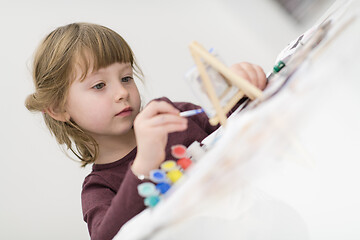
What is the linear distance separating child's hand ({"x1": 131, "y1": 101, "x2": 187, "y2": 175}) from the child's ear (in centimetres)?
34

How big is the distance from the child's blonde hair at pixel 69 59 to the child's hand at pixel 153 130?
0.85 feet

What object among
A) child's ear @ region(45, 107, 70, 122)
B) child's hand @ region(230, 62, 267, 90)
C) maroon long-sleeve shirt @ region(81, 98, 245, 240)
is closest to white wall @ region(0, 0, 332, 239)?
child's ear @ region(45, 107, 70, 122)

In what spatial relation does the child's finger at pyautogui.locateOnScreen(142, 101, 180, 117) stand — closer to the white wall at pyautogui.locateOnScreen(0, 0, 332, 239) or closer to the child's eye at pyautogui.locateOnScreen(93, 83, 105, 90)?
the child's eye at pyautogui.locateOnScreen(93, 83, 105, 90)

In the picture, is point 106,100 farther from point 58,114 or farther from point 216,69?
point 216,69

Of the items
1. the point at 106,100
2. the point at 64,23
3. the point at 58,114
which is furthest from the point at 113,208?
the point at 64,23

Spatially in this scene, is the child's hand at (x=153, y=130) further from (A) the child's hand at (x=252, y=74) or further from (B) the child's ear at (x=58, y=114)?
(B) the child's ear at (x=58, y=114)

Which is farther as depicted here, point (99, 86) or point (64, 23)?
point (64, 23)

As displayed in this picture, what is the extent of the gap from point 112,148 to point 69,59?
0.68ft

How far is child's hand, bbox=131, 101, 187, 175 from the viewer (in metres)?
0.50

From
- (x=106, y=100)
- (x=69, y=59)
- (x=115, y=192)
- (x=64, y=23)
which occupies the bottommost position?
(x=115, y=192)

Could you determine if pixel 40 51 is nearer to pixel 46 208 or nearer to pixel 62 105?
pixel 62 105

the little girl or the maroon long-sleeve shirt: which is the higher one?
the little girl

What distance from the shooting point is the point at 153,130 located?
497mm

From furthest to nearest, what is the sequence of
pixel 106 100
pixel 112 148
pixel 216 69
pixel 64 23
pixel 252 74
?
pixel 64 23
pixel 112 148
pixel 106 100
pixel 252 74
pixel 216 69
